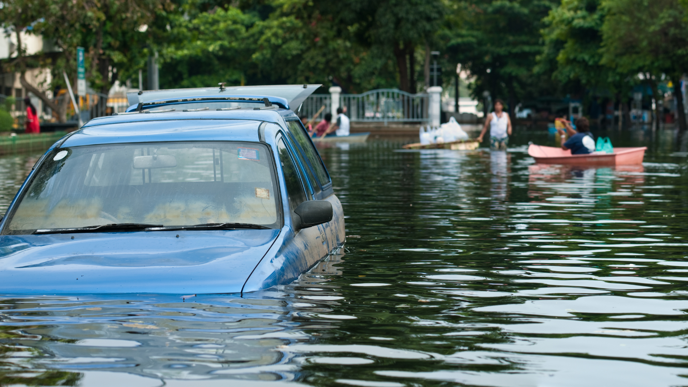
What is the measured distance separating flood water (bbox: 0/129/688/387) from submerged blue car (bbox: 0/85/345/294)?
119 millimetres

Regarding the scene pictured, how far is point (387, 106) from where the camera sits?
51.0 meters

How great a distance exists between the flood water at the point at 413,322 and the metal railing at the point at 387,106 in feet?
Result: 132

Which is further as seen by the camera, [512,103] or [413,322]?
[512,103]

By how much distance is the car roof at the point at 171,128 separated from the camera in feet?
19.9

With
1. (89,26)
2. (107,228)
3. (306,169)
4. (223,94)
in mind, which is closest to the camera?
(107,228)

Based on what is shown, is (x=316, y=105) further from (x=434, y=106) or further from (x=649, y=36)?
(x=649, y=36)

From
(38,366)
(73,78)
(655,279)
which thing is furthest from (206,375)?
(73,78)

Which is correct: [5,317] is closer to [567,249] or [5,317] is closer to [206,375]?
[206,375]

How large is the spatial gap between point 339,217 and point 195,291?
3.12 meters

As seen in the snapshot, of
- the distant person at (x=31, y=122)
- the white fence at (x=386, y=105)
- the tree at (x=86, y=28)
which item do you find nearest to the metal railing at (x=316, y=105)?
the white fence at (x=386, y=105)

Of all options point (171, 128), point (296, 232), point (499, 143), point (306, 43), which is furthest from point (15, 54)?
point (296, 232)

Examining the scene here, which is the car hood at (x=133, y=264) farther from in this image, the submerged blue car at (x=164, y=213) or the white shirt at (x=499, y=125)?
the white shirt at (x=499, y=125)

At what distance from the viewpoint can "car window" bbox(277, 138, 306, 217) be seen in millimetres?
6051

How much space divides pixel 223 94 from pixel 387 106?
43.5 metres
